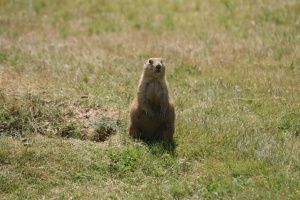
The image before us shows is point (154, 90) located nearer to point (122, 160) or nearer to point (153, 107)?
point (153, 107)

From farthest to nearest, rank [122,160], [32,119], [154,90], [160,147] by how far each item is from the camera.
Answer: [32,119] → [154,90] → [160,147] → [122,160]

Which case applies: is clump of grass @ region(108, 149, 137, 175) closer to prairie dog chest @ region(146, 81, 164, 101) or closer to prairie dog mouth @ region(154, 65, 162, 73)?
prairie dog chest @ region(146, 81, 164, 101)

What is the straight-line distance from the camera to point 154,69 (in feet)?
26.7

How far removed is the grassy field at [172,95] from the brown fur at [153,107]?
251mm

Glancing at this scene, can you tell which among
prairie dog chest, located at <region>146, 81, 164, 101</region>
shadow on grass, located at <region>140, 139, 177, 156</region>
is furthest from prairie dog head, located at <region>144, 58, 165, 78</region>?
shadow on grass, located at <region>140, 139, 177, 156</region>

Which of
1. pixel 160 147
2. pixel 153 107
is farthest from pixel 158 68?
pixel 160 147

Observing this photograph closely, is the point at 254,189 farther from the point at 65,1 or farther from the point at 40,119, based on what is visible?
the point at 65,1

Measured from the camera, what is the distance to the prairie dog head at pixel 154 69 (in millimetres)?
8141

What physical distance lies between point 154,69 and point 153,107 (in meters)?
0.64

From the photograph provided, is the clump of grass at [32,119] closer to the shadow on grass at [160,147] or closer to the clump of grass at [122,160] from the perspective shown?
the clump of grass at [122,160]

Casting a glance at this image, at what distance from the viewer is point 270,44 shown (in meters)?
12.9

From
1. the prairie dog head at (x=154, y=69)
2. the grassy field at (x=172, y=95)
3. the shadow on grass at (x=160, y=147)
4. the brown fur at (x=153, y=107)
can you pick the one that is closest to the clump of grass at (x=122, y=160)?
the grassy field at (x=172, y=95)

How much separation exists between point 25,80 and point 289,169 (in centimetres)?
551

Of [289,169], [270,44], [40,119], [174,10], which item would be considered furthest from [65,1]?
[289,169]
